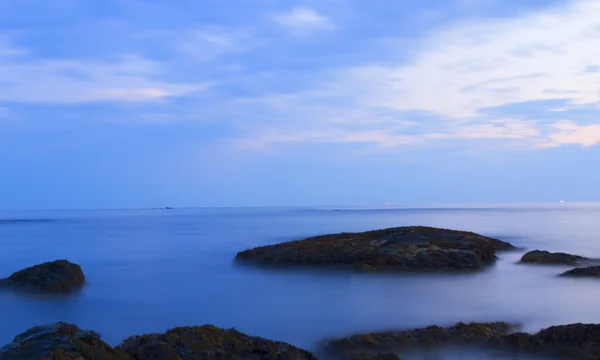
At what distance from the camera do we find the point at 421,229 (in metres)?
24.7

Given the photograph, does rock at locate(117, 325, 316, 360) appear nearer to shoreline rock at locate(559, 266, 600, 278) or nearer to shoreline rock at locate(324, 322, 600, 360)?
shoreline rock at locate(324, 322, 600, 360)

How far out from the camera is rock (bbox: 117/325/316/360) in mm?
6117

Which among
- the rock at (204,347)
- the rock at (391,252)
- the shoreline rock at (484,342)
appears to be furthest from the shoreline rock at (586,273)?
the rock at (204,347)

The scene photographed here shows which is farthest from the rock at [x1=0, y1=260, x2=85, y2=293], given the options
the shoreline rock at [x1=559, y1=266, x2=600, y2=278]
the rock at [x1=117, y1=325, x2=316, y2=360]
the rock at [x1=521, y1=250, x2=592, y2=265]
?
the rock at [x1=521, y1=250, x2=592, y2=265]

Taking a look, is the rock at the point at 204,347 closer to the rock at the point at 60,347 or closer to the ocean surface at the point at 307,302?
the rock at the point at 60,347

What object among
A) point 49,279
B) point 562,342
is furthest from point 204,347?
point 49,279

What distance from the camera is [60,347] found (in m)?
5.39

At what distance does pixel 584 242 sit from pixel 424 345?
3231cm

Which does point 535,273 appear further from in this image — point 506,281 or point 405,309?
point 405,309

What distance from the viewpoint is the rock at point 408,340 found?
28.1 feet

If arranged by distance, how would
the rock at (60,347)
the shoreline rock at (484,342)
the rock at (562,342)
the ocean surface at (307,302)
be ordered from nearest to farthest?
the rock at (60,347), the rock at (562,342), the shoreline rock at (484,342), the ocean surface at (307,302)

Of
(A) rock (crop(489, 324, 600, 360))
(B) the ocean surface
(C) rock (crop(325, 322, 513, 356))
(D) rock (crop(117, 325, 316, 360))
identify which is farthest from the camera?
(B) the ocean surface

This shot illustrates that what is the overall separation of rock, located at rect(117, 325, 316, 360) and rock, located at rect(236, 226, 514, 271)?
42.1ft

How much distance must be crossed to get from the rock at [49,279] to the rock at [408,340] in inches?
399
